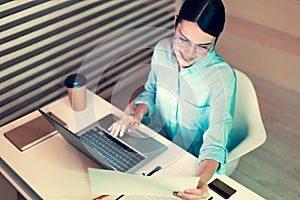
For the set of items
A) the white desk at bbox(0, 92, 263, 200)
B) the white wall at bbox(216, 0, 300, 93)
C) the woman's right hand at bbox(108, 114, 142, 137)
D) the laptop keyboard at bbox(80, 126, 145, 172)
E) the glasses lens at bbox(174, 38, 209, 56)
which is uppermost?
the glasses lens at bbox(174, 38, 209, 56)

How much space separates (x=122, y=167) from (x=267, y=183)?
3.64 feet

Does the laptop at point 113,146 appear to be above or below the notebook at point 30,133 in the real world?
above

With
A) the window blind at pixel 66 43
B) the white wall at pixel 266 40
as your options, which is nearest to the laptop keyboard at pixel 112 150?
the window blind at pixel 66 43

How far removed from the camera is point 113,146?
157 centimetres

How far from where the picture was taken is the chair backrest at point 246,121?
1.70 metres

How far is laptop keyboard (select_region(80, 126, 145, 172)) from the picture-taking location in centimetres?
150

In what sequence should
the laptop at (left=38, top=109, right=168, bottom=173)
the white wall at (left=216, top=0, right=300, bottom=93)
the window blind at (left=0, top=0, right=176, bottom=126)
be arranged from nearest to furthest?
the laptop at (left=38, top=109, right=168, bottom=173), the window blind at (left=0, top=0, right=176, bottom=126), the white wall at (left=216, top=0, right=300, bottom=93)

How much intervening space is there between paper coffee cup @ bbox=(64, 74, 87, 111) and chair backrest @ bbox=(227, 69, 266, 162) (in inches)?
23.8

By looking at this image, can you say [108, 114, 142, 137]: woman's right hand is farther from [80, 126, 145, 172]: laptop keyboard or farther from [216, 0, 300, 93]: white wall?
[216, 0, 300, 93]: white wall

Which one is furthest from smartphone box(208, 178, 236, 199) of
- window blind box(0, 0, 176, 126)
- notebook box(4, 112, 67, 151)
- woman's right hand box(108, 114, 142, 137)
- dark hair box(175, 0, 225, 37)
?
window blind box(0, 0, 176, 126)

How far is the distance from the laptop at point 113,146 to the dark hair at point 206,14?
440mm

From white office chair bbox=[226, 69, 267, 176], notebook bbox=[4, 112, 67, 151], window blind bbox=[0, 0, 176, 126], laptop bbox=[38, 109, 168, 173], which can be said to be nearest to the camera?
laptop bbox=[38, 109, 168, 173]

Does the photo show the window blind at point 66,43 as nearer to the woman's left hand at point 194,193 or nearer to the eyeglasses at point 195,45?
the eyeglasses at point 195,45

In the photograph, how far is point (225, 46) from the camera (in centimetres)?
327
